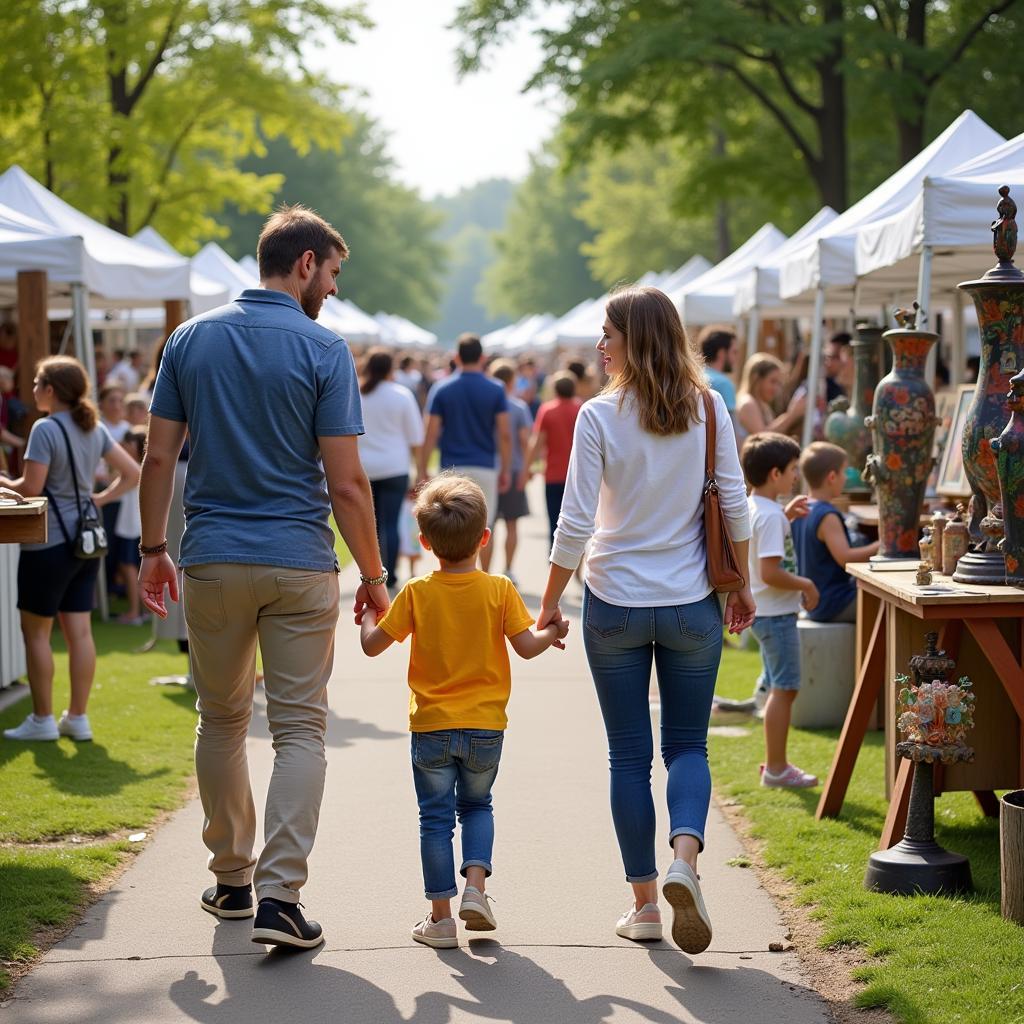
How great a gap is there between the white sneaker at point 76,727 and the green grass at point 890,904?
3.11 metres

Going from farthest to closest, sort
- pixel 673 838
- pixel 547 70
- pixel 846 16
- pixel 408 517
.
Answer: pixel 547 70 → pixel 846 16 → pixel 408 517 → pixel 673 838

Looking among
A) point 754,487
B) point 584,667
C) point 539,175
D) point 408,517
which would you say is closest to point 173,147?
point 408,517

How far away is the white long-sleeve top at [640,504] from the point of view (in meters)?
4.64

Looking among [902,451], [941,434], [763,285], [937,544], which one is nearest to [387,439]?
[941,434]

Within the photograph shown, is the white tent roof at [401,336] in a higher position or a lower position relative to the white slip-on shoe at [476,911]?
higher

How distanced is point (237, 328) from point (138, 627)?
828cm

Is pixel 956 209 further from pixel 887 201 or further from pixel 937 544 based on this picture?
pixel 937 544

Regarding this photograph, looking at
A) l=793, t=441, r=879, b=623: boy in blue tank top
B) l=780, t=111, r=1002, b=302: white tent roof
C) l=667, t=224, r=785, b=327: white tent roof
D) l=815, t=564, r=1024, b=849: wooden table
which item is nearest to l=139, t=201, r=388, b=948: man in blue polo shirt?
l=815, t=564, r=1024, b=849: wooden table

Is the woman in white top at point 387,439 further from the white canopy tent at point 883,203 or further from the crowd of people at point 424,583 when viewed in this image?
the crowd of people at point 424,583

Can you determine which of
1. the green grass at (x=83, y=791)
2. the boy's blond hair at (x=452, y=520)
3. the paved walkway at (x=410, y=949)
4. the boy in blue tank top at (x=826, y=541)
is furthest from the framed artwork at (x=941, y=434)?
the boy's blond hair at (x=452, y=520)

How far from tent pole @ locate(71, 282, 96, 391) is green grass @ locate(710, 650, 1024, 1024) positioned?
6.57 metres

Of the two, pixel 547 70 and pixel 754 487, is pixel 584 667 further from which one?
pixel 547 70

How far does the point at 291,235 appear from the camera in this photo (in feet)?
15.8

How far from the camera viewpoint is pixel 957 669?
571 cm
